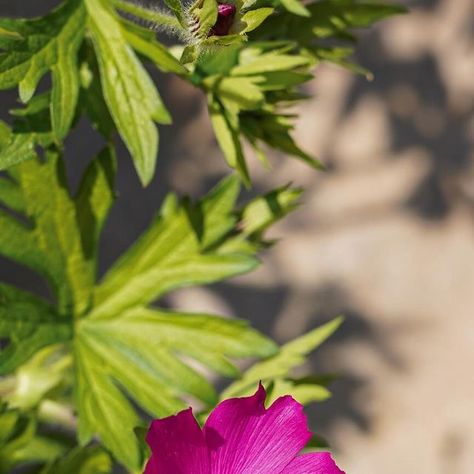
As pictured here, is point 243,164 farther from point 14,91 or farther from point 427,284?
point 427,284

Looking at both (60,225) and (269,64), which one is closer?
(269,64)

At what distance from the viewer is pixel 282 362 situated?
3.47 feet

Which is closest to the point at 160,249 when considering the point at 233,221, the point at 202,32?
the point at 233,221

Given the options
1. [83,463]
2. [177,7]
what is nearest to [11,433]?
[83,463]

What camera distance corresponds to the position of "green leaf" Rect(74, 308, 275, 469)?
1.00 meters

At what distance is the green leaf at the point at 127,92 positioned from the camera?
878 mm

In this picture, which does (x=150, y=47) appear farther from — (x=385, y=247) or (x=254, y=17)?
(x=385, y=247)

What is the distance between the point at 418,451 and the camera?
1.99m

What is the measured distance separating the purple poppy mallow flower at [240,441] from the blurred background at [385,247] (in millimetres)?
1298

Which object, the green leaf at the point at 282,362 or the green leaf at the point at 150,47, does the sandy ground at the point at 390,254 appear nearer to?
the green leaf at the point at 282,362

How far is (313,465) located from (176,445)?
0.10 meters

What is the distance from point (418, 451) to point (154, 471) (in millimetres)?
1453

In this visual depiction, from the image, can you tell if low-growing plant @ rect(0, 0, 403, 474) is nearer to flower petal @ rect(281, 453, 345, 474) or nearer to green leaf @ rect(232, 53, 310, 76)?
green leaf @ rect(232, 53, 310, 76)

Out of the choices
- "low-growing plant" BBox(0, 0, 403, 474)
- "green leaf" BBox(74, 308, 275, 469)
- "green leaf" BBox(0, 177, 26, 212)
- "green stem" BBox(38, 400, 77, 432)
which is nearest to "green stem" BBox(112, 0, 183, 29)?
"low-growing plant" BBox(0, 0, 403, 474)
